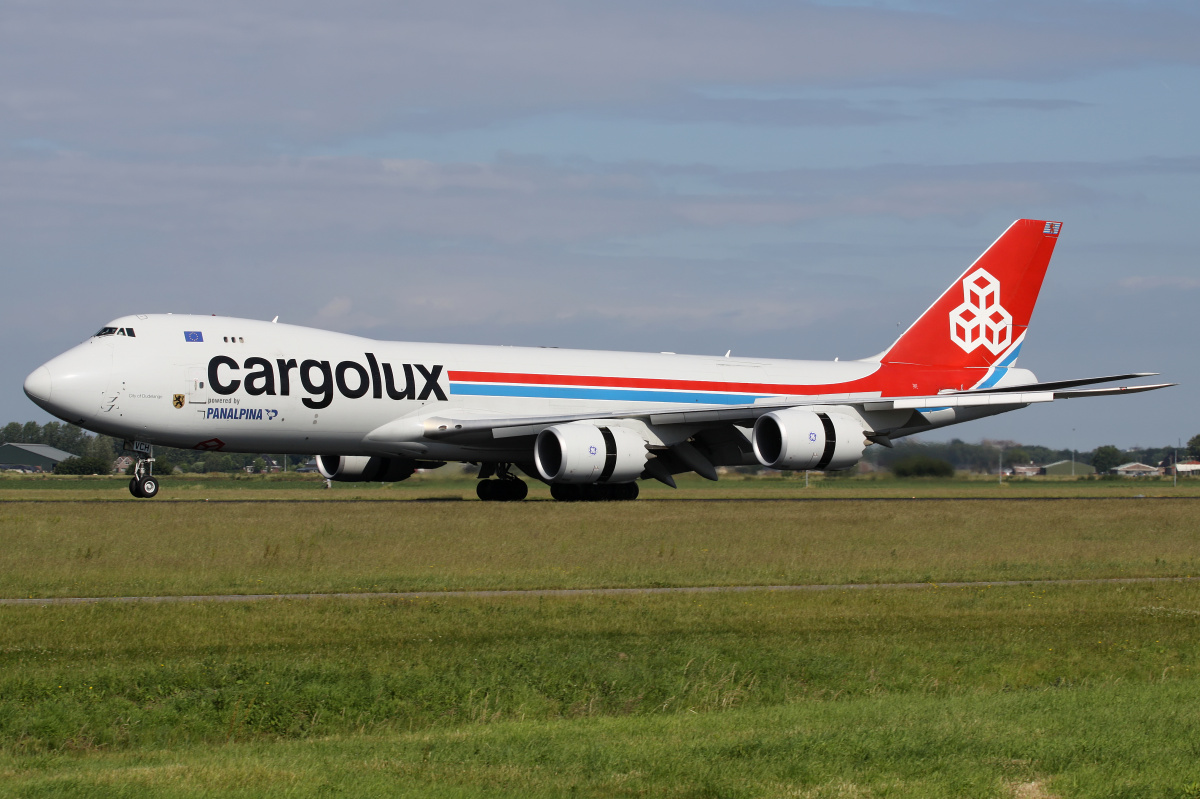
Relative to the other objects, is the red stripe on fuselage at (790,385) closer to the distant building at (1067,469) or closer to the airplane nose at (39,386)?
the airplane nose at (39,386)

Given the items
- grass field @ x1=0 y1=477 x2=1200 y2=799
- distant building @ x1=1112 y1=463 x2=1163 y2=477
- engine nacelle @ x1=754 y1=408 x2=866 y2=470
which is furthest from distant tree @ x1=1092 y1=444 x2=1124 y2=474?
grass field @ x1=0 y1=477 x2=1200 y2=799

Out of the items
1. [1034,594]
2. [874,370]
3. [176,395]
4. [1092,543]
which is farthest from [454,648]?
[874,370]

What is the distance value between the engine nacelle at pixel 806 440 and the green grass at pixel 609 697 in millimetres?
16905

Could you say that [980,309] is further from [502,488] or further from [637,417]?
[502,488]

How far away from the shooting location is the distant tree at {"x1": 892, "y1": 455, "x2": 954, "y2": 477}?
1836 inches

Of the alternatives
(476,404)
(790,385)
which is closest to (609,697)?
(476,404)

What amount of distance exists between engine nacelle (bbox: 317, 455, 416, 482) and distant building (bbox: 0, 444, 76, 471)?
2498 inches

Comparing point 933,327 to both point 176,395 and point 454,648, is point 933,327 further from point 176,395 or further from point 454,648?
point 454,648

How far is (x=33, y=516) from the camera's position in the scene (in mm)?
27984

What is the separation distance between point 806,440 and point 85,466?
4689 cm

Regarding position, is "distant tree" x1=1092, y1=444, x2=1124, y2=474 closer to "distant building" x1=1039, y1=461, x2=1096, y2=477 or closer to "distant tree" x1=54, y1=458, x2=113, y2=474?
"distant building" x1=1039, y1=461, x2=1096, y2=477

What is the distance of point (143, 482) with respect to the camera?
33.1 m

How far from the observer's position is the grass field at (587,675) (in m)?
9.51

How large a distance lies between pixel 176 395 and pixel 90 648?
19114 millimetres
